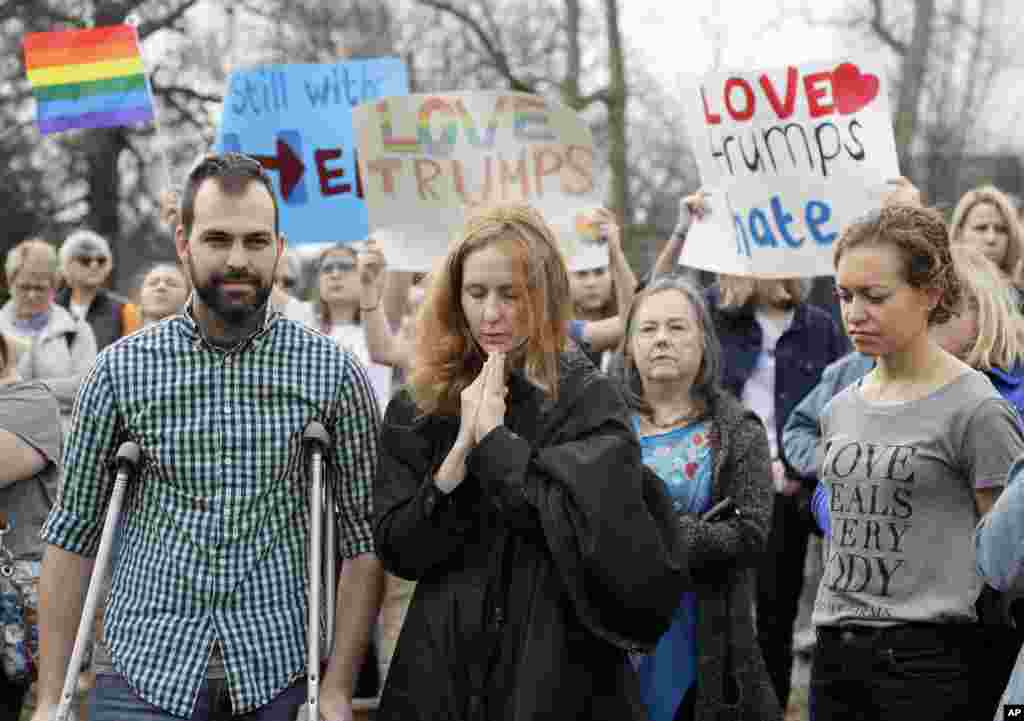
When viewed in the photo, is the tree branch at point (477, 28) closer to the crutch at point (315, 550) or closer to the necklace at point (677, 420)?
the necklace at point (677, 420)

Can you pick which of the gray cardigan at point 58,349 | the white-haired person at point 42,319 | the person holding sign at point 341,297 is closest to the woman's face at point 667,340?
the person holding sign at point 341,297

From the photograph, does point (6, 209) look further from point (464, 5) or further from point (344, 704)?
point (344, 704)

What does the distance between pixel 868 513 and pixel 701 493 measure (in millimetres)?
743

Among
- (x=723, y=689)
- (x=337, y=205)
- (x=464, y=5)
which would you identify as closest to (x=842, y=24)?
(x=464, y=5)

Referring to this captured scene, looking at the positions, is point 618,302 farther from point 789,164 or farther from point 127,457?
point 127,457

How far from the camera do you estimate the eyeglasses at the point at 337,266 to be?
23.1ft

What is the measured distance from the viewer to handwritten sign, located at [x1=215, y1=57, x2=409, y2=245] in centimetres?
719

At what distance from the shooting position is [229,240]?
3357 millimetres

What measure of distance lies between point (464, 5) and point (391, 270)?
1733 centimetres

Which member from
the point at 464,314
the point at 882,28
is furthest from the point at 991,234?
the point at 882,28

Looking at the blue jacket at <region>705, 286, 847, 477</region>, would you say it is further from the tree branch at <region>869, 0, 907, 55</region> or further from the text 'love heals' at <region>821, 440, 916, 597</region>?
the tree branch at <region>869, 0, 907, 55</region>

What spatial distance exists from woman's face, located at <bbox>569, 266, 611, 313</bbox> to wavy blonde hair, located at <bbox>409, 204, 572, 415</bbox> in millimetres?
2711

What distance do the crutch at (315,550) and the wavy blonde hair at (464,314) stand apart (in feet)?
0.86

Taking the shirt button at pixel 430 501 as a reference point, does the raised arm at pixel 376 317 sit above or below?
above
